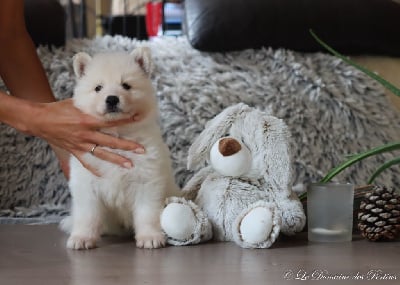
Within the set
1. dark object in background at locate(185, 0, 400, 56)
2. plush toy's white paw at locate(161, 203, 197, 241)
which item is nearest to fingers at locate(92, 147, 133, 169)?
plush toy's white paw at locate(161, 203, 197, 241)

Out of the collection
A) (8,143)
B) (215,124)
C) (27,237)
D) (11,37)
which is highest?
(11,37)

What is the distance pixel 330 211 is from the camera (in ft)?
3.67

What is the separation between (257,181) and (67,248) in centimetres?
35

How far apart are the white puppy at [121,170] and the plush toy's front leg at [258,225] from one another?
14 cm

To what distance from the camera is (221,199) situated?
1124mm

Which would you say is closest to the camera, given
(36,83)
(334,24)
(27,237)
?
(27,237)

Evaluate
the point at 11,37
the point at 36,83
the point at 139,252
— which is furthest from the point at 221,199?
the point at 11,37

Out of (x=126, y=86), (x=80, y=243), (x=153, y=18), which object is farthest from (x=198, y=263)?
(x=153, y=18)

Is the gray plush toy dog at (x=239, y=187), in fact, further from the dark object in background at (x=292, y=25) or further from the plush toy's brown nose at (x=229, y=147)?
the dark object in background at (x=292, y=25)

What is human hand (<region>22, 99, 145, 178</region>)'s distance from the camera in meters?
1.06

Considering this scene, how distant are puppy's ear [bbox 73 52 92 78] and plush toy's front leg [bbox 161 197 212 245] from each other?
27cm

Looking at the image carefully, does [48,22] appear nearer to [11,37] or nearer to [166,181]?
[11,37]

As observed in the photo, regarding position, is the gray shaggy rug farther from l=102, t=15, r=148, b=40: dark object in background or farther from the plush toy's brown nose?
l=102, t=15, r=148, b=40: dark object in background

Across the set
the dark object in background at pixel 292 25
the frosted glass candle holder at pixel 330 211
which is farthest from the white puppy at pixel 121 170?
the dark object in background at pixel 292 25
